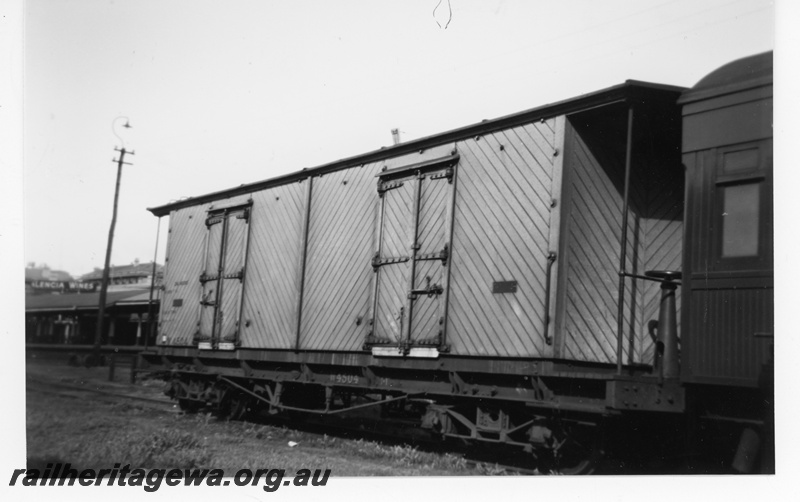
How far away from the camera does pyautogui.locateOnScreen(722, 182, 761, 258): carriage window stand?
577 centimetres

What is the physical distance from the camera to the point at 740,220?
5.86 meters

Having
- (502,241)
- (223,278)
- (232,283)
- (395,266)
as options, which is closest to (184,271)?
(223,278)

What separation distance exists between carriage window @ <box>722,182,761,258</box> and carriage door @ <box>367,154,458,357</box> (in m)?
3.15

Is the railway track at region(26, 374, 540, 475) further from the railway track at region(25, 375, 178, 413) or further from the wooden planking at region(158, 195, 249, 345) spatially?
the wooden planking at region(158, 195, 249, 345)

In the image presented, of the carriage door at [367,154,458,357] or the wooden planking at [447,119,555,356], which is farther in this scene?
the carriage door at [367,154,458,357]

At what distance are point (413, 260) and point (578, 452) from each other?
2957 millimetres

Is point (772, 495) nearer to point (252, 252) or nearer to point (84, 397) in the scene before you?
point (252, 252)

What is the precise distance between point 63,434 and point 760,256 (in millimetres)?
8246

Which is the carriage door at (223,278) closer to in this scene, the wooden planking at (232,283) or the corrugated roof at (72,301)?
the wooden planking at (232,283)

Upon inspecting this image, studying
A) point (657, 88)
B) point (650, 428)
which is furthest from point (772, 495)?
point (657, 88)

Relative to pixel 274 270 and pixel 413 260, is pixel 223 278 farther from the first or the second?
pixel 413 260

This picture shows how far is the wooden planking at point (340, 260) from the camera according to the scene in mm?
9219

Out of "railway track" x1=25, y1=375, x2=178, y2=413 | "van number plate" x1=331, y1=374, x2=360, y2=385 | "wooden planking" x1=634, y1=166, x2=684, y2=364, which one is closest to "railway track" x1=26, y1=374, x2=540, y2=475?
"railway track" x1=25, y1=375, x2=178, y2=413

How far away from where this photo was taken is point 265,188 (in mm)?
11383
